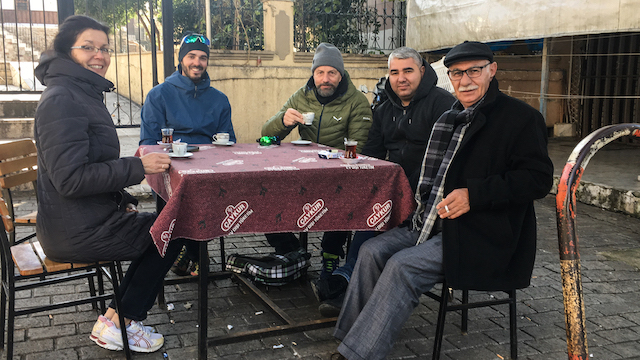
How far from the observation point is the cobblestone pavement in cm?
320

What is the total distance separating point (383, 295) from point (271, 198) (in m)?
0.78

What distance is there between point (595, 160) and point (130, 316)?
848cm

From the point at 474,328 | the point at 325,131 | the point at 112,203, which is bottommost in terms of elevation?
the point at 474,328

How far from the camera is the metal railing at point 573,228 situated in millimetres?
2133

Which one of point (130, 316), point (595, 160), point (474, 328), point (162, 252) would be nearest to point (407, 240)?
point (474, 328)

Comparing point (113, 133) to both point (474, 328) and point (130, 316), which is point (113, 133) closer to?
point (130, 316)

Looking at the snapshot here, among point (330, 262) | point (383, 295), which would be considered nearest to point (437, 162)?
point (383, 295)

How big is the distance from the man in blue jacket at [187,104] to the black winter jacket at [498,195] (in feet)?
7.46

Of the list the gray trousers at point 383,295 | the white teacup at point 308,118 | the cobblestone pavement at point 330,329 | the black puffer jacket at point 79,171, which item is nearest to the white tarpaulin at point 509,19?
the cobblestone pavement at point 330,329

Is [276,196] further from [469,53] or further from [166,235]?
[469,53]

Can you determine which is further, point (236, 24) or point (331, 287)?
point (236, 24)

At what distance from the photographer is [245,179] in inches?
114

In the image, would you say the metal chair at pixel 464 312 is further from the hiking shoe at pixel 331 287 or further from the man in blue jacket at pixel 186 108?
the man in blue jacket at pixel 186 108

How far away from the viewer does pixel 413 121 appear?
147 inches
